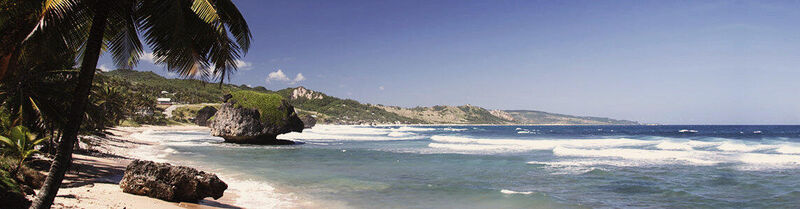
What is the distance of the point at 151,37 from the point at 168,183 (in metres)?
3.53


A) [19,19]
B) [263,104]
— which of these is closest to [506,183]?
[19,19]

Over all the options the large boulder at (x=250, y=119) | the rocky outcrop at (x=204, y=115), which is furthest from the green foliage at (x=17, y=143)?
the rocky outcrop at (x=204, y=115)

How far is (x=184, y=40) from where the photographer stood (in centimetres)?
560

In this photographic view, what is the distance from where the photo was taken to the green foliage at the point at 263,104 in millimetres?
29172

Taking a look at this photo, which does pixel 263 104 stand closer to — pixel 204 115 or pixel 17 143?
pixel 17 143

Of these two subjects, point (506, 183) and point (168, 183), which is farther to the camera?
point (506, 183)

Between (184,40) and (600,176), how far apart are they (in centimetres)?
1328

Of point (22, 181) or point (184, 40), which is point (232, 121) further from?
point (184, 40)

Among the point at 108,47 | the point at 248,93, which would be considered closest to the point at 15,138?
the point at 108,47

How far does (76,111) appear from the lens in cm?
485

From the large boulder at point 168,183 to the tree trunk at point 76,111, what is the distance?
3.16 meters

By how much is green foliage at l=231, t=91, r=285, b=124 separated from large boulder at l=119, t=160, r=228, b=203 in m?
21.1

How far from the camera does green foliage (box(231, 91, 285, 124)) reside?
29172 millimetres

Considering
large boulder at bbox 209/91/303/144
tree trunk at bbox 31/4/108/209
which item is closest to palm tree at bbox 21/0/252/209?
tree trunk at bbox 31/4/108/209
